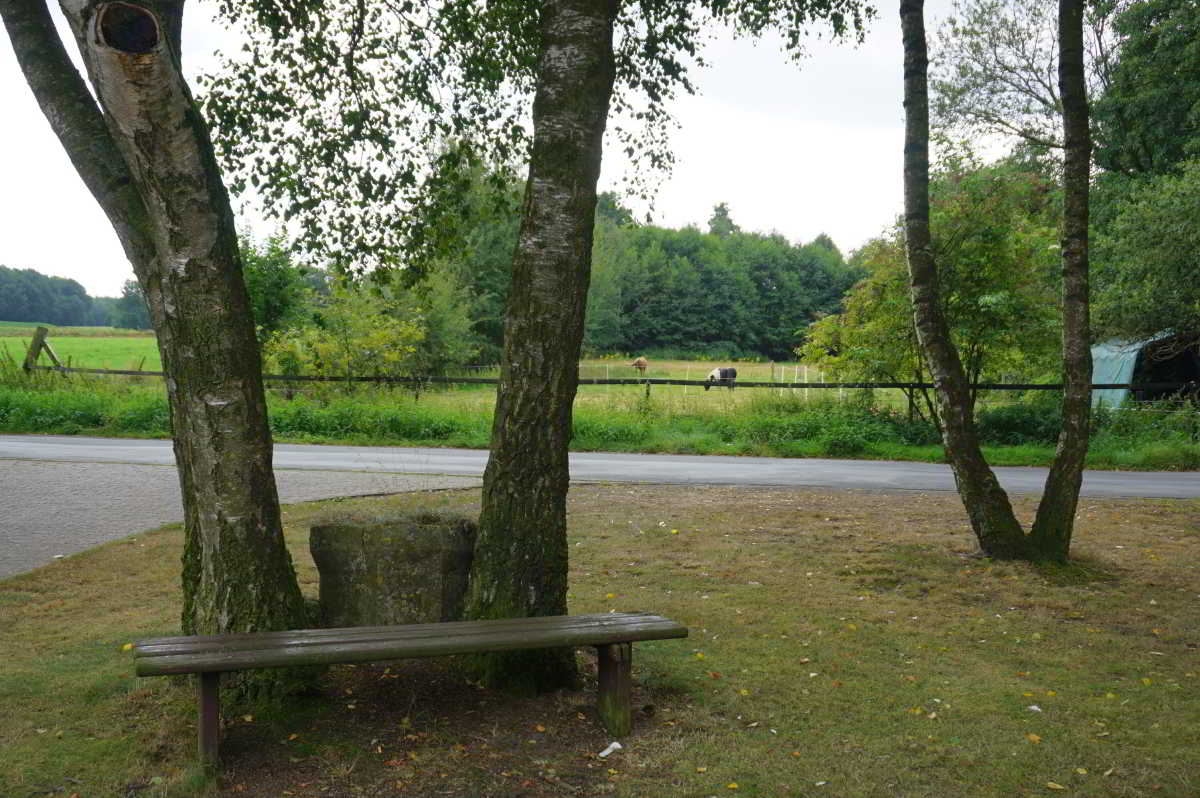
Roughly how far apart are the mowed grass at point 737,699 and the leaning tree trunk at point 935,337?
1.18 ft

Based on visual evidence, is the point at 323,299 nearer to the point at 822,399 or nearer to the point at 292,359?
the point at 292,359

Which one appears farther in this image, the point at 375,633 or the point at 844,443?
the point at 844,443

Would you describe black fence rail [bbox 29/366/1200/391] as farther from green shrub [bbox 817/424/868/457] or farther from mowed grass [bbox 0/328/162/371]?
mowed grass [bbox 0/328/162/371]

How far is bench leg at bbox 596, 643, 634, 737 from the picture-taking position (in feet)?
13.8

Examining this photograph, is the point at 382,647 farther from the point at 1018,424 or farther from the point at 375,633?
the point at 1018,424

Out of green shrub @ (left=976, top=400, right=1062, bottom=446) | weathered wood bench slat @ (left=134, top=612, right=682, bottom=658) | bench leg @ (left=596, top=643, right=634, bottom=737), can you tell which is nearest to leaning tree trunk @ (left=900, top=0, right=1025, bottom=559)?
weathered wood bench slat @ (left=134, top=612, right=682, bottom=658)

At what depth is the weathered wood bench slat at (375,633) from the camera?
3727 millimetres

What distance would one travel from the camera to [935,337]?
7.54m

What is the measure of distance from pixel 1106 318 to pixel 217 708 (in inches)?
767

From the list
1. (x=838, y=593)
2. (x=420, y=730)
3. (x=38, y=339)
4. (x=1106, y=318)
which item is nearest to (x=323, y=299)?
(x=38, y=339)

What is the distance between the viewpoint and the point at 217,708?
3705 millimetres

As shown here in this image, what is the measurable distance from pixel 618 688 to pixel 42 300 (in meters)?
76.5

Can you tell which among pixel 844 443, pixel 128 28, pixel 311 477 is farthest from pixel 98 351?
pixel 128 28

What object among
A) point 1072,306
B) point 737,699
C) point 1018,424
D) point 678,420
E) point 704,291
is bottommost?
point 737,699
